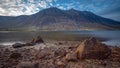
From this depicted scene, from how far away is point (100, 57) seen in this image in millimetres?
13938

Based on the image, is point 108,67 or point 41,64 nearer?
point 108,67

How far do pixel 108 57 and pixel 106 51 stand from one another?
29.8 inches

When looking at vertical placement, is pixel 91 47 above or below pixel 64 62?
above

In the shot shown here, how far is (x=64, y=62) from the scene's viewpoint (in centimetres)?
1288

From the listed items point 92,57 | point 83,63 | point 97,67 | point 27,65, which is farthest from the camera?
point 92,57

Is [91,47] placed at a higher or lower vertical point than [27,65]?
higher

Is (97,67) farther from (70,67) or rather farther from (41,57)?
(41,57)

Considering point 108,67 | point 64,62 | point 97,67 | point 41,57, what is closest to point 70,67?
point 64,62

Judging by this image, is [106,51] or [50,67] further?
[106,51]

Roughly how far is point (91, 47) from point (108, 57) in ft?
7.52

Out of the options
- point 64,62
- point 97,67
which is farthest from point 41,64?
point 97,67

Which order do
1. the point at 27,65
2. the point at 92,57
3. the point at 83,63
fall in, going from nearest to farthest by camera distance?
the point at 27,65, the point at 83,63, the point at 92,57

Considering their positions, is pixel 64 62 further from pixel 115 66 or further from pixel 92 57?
pixel 115 66

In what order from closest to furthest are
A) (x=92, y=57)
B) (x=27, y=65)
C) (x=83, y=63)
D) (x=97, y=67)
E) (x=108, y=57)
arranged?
(x=27, y=65)
(x=97, y=67)
(x=83, y=63)
(x=92, y=57)
(x=108, y=57)
